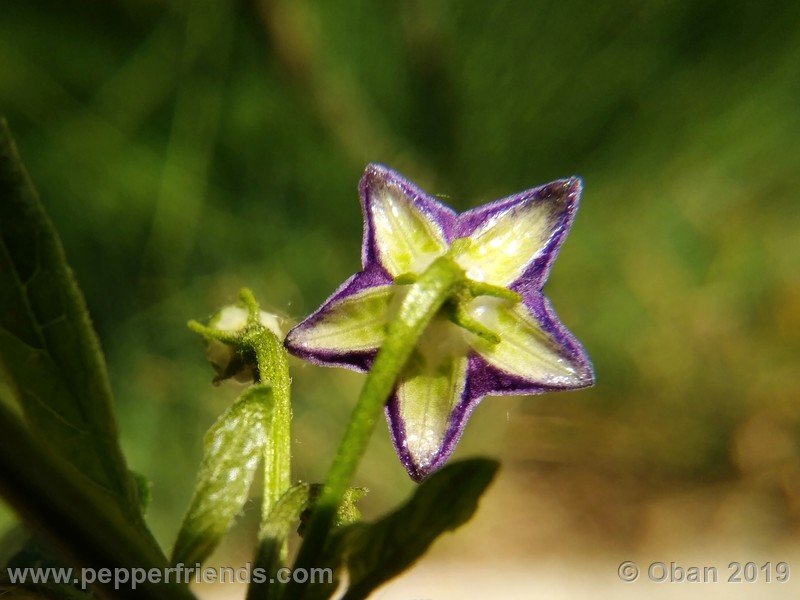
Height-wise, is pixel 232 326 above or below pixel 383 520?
above

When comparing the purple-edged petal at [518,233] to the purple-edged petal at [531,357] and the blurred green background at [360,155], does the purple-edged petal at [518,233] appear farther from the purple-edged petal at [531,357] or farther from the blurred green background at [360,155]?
the blurred green background at [360,155]

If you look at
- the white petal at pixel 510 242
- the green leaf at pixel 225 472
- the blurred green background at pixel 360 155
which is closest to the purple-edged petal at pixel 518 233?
the white petal at pixel 510 242

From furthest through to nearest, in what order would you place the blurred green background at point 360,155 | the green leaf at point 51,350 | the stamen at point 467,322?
1. the blurred green background at point 360,155
2. the stamen at point 467,322
3. the green leaf at point 51,350

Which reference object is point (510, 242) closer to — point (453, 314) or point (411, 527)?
point (453, 314)

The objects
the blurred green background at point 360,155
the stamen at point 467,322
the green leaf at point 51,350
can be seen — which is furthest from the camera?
the blurred green background at point 360,155

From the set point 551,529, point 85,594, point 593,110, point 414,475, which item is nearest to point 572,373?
point 414,475

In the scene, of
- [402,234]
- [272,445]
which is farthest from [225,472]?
[402,234]

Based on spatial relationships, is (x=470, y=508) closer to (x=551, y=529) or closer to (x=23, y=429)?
(x=23, y=429)
